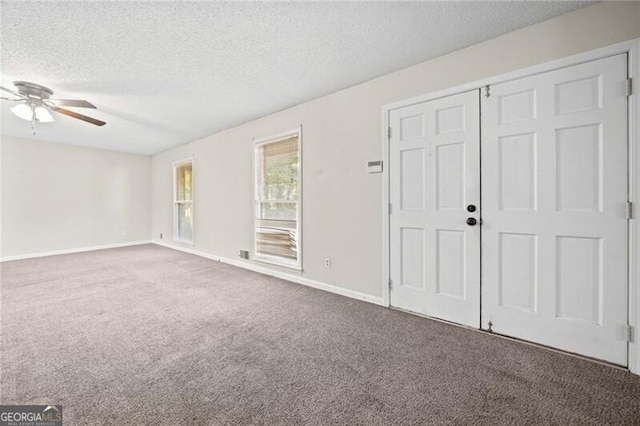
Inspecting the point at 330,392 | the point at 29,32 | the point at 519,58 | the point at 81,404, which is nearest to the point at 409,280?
the point at 330,392

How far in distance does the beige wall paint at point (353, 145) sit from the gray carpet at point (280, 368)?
2.21 feet

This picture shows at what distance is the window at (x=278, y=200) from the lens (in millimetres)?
3875

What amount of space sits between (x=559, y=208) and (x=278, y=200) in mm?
3263

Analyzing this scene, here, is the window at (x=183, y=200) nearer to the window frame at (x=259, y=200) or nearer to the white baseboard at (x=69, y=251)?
the white baseboard at (x=69, y=251)

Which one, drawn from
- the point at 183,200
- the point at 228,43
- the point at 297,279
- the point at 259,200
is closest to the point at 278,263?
the point at 297,279

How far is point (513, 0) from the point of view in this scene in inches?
72.1

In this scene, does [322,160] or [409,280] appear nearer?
[409,280]

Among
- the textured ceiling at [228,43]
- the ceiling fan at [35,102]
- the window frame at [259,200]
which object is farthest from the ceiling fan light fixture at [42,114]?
the window frame at [259,200]

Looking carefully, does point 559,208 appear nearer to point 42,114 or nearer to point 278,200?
point 278,200

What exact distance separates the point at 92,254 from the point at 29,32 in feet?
17.3

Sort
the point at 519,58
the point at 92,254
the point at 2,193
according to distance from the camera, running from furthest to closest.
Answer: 1. the point at 92,254
2. the point at 2,193
3. the point at 519,58

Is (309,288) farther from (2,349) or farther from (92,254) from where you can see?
(92,254)

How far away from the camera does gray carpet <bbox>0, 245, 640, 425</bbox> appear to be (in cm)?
140

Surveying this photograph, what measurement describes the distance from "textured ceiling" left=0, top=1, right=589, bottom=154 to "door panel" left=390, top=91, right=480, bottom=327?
0.60 metres
